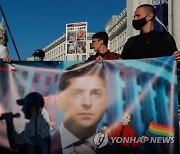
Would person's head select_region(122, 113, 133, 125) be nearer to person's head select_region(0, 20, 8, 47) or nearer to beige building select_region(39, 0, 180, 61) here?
person's head select_region(0, 20, 8, 47)

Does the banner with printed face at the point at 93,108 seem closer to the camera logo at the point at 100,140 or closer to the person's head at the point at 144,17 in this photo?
the camera logo at the point at 100,140

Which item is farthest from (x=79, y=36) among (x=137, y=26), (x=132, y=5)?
(x=132, y=5)

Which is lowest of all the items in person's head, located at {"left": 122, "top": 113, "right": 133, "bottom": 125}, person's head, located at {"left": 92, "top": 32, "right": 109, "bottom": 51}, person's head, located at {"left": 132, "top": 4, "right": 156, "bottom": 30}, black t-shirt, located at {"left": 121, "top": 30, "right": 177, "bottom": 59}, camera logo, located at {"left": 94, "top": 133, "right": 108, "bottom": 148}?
camera logo, located at {"left": 94, "top": 133, "right": 108, "bottom": 148}

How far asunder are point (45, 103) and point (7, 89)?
396 millimetres

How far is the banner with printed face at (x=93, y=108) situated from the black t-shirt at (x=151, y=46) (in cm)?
19

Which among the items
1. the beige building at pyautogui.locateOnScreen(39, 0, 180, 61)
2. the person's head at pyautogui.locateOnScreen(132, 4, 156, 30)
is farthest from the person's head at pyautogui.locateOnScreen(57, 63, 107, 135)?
the beige building at pyautogui.locateOnScreen(39, 0, 180, 61)

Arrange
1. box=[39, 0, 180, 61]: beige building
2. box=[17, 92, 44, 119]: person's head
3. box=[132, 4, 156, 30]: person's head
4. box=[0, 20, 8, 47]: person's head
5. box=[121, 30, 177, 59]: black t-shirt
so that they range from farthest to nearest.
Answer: box=[39, 0, 180, 61]: beige building, box=[0, 20, 8, 47]: person's head, box=[132, 4, 156, 30]: person's head, box=[121, 30, 177, 59]: black t-shirt, box=[17, 92, 44, 119]: person's head

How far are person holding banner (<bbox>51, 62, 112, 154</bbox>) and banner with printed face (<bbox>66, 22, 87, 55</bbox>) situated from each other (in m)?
15.6

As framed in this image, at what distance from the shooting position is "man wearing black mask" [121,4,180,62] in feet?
13.8

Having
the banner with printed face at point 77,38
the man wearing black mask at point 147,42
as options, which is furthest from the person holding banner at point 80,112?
the banner with printed face at point 77,38

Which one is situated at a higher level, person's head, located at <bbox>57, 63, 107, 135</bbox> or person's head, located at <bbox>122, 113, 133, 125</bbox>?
person's head, located at <bbox>57, 63, 107, 135</bbox>

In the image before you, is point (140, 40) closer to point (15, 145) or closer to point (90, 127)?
point (90, 127)

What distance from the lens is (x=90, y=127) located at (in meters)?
3.97

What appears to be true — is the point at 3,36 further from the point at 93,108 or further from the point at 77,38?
the point at 77,38
